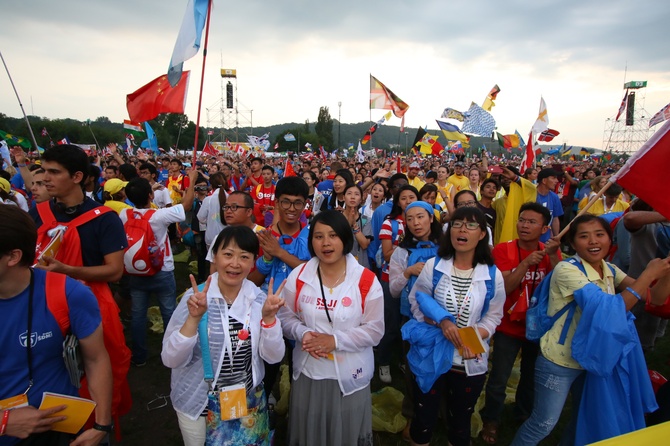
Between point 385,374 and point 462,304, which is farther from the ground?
point 462,304

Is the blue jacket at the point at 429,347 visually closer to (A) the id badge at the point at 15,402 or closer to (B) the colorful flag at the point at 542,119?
(A) the id badge at the point at 15,402

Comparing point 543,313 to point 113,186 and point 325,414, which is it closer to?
point 325,414

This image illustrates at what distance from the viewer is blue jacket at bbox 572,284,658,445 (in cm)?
217

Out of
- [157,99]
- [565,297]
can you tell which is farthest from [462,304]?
[157,99]

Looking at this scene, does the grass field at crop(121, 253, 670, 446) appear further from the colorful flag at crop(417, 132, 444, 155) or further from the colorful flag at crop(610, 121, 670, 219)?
the colorful flag at crop(417, 132, 444, 155)

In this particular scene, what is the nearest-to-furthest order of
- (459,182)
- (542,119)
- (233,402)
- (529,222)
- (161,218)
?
(233,402), (529,222), (161,218), (459,182), (542,119)

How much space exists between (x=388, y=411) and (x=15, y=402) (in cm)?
288

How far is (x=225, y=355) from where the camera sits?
2096 millimetres

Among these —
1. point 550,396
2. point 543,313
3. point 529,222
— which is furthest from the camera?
point 529,222

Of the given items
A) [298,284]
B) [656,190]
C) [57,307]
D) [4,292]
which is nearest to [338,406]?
[298,284]

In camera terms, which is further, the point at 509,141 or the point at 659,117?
the point at 509,141

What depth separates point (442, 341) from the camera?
252cm

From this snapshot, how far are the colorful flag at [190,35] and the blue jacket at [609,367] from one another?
465cm

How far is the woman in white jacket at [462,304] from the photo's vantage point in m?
2.56
